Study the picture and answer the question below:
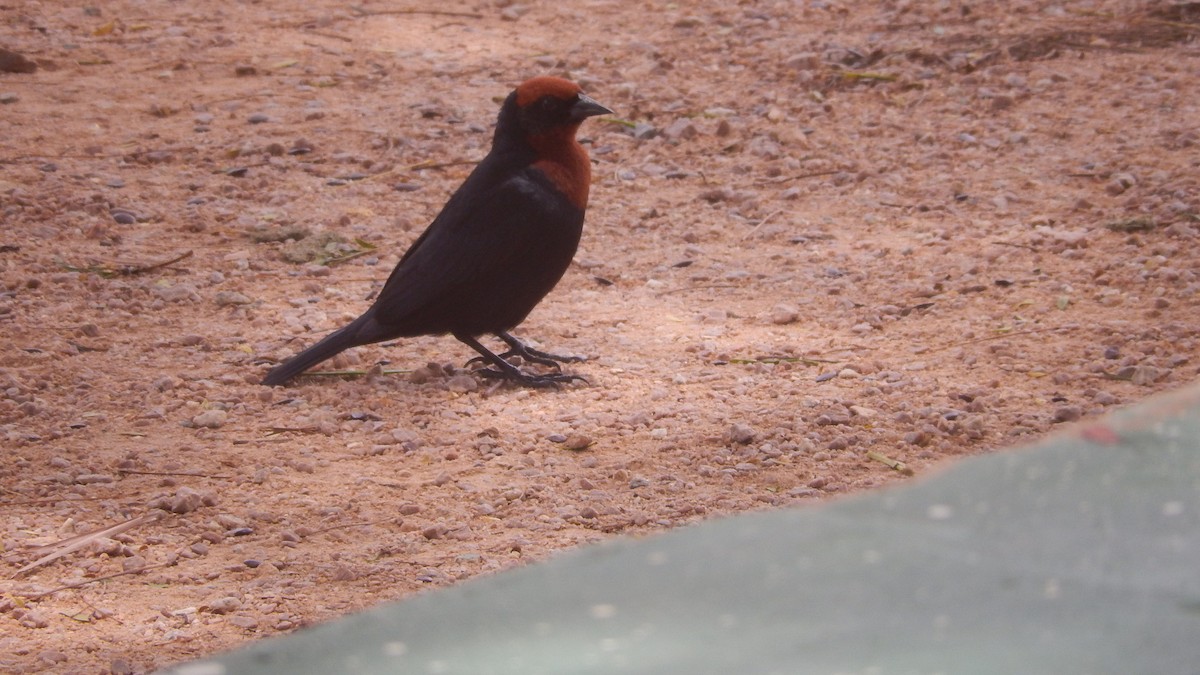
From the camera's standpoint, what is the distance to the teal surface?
0.88 m

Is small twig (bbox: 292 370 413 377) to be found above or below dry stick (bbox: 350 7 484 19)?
below

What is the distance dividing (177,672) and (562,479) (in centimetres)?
250

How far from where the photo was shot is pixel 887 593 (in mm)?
932

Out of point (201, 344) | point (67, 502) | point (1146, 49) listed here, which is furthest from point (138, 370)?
point (1146, 49)

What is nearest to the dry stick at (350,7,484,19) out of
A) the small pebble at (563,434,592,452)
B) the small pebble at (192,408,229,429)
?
the small pebble at (192,408,229,429)

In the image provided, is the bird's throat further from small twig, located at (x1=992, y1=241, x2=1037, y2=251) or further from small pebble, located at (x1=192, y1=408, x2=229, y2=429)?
small twig, located at (x1=992, y1=241, x2=1037, y2=251)

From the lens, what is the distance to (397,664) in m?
0.90

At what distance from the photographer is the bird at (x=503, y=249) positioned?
13.2ft

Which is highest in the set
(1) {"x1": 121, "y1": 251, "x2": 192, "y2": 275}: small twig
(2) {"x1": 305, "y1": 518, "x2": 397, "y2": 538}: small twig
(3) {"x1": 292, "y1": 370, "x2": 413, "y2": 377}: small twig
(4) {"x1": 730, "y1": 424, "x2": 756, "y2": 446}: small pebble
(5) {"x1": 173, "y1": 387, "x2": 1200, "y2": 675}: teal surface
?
(5) {"x1": 173, "y1": 387, "x2": 1200, "y2": 675}: teal surface

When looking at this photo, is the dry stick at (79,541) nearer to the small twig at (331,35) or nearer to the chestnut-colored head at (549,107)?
the chestnut-colored head at (549,107)

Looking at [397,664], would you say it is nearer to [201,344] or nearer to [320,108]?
[201,344]

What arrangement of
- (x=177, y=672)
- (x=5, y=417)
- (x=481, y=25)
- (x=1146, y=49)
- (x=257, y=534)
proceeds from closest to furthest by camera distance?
(x=177, y=672), (x=257, y=534), (x=5, y=417), (x=1146, y=49), (x=481, y=25)

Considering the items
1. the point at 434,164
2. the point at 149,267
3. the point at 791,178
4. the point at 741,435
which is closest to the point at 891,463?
the point at 741,435

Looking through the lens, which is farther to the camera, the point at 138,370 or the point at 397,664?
the point at 138,370
